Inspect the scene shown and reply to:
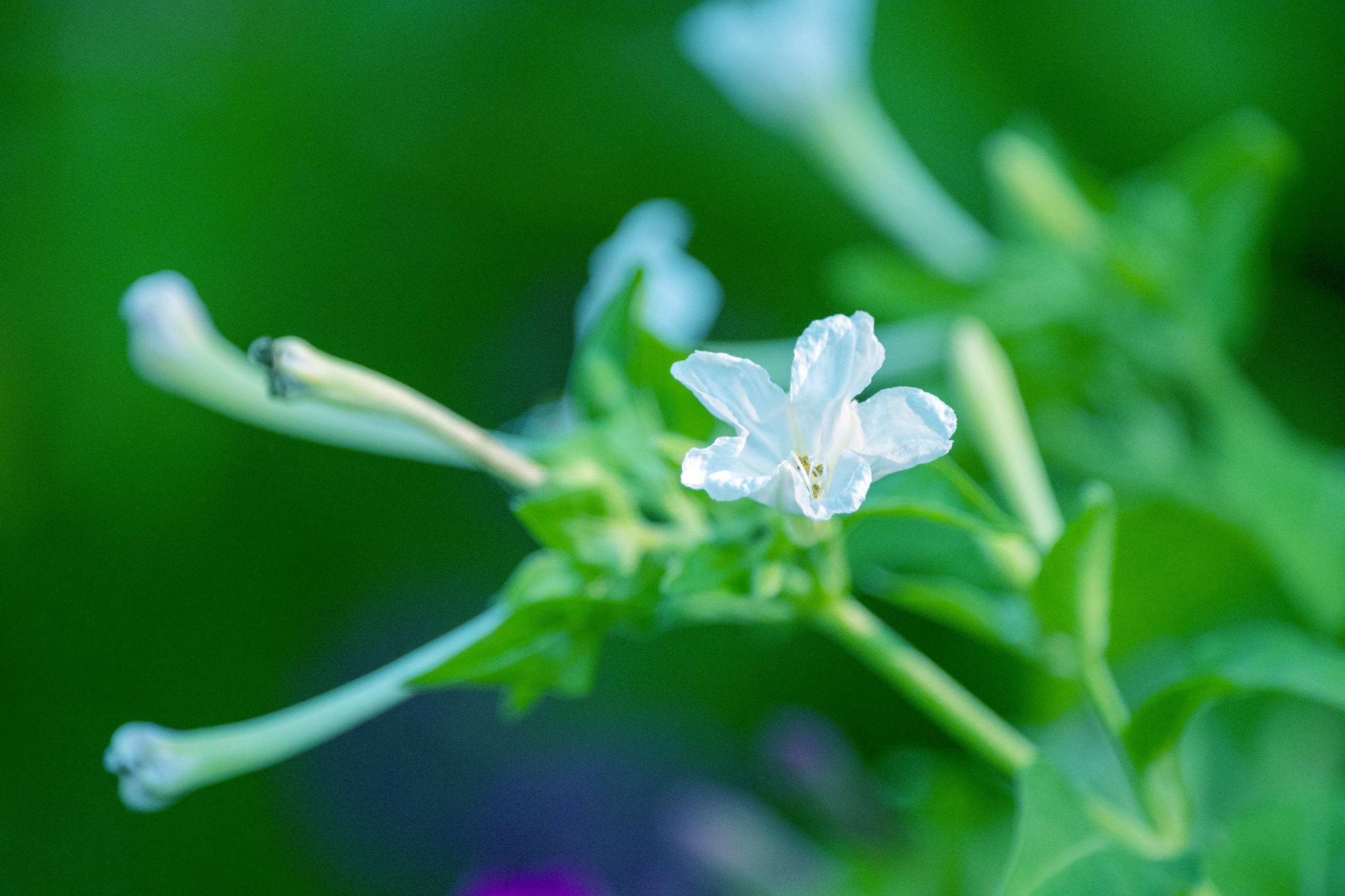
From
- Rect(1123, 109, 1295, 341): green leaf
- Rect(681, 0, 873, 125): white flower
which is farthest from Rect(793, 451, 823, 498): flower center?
Rect(681, 0, 873, 125): white flower

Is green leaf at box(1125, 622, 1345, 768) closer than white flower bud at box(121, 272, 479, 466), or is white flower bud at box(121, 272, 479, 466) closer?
green leaf at box(1125, 622, 1345, 768)

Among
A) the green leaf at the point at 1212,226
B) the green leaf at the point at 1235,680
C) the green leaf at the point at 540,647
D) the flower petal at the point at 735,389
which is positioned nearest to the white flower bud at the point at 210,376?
the green leaf at the point at 540,647

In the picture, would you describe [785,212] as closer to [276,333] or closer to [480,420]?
[480,420]

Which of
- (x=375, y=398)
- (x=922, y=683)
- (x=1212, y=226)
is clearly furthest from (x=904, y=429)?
(x=1212, y=226)

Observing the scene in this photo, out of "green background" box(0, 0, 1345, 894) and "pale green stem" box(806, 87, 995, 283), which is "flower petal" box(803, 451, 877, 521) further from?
"green background" box(0, 0, 1345, 894)

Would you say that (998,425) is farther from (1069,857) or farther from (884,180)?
(884,180)

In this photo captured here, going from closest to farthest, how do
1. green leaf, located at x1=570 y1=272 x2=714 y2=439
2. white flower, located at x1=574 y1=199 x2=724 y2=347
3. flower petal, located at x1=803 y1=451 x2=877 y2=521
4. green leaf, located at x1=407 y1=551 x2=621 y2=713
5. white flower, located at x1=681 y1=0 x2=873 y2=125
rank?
flower petal, located at x1=803 y1=451 x2=877 y2=521 → green leaf, located at x1=407 y1=551 x2=621 y2=713 → green leaf, located at x1=570 y1=272 x2=714 y2=439 → white flower, located at x1=574 y1=199 x2=724 y2=347 → white flower, located at x1=681 y1=0 x2=873 y2=125
